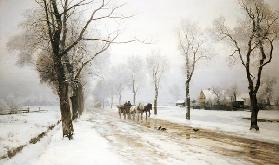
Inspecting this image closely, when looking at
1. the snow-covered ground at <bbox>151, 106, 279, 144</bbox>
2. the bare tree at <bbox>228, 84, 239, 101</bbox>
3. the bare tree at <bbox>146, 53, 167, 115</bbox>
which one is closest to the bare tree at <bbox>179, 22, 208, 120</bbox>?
the snow-covered ground at <bbox>151, 106, 279, 144</bbox>

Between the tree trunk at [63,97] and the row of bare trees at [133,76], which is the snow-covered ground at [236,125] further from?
the tree trunk at [63,97]

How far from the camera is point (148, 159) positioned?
8.90 m

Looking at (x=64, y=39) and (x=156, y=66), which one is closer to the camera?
(x=64, y=39)

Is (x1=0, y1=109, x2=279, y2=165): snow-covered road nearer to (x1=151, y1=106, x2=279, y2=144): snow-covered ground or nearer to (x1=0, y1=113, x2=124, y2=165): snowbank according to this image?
(x1=0, y1=113, x2=124, y2=165): snowbank

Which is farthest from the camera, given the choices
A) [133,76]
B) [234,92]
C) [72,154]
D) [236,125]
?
[234,92]

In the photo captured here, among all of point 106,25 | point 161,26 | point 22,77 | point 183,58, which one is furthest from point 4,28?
point 183,58

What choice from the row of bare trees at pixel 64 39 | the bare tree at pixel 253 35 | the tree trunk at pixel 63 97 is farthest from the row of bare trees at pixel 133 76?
the bare tree at pixel 253 35

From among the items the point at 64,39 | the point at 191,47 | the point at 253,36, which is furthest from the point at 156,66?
the point at 64,39

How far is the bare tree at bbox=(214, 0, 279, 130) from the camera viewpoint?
1775cm

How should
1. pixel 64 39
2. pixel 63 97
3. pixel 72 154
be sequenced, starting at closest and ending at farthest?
pixel 72 154 < pixel 63 97 < pixel 64 39

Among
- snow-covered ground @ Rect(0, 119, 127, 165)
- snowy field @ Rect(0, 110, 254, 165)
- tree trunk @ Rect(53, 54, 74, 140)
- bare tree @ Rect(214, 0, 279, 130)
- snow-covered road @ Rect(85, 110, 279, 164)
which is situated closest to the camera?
snow-covered ground @ Rect(0, 119, 127, 165)

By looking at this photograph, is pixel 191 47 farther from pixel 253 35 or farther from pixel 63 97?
pixel 63 97

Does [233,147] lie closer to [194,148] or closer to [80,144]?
[194,148]

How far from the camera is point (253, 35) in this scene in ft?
58.6
